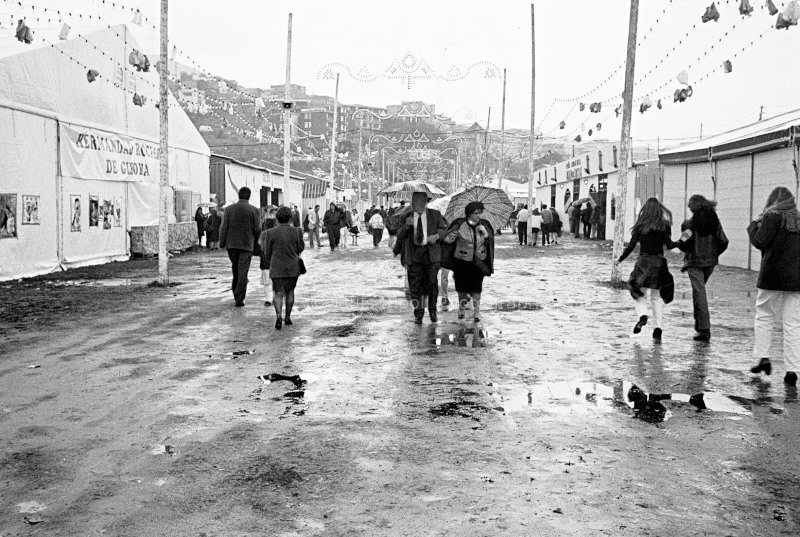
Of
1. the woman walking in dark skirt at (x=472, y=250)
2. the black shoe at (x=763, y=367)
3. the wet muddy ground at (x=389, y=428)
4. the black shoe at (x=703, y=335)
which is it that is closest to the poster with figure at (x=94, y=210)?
the wet muddy ground at (x=389, y=428)

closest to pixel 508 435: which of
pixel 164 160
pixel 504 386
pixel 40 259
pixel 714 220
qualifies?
pixel 504 386

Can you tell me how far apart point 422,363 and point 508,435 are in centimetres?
325

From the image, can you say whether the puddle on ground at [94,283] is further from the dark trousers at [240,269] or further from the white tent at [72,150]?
the dark trousers at [240,269]

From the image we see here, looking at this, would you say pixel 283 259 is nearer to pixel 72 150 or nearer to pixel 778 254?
pixel 778 254

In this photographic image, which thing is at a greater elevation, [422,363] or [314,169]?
[314,169]

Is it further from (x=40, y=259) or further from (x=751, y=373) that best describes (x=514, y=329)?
(x=40, y=259)

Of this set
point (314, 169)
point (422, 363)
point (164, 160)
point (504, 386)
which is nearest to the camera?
point (504, 386)

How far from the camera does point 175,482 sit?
5.45 metres

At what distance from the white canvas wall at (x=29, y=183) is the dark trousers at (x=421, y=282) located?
1122cm

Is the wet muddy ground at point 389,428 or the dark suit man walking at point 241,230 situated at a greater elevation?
the dark suit man walking at point 241,230

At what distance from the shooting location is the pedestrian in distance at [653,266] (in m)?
11.2

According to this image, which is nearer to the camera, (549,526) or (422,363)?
(549,526)

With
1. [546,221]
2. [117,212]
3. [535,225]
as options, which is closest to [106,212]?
[117,212]

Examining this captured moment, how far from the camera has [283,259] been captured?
12.8 m
